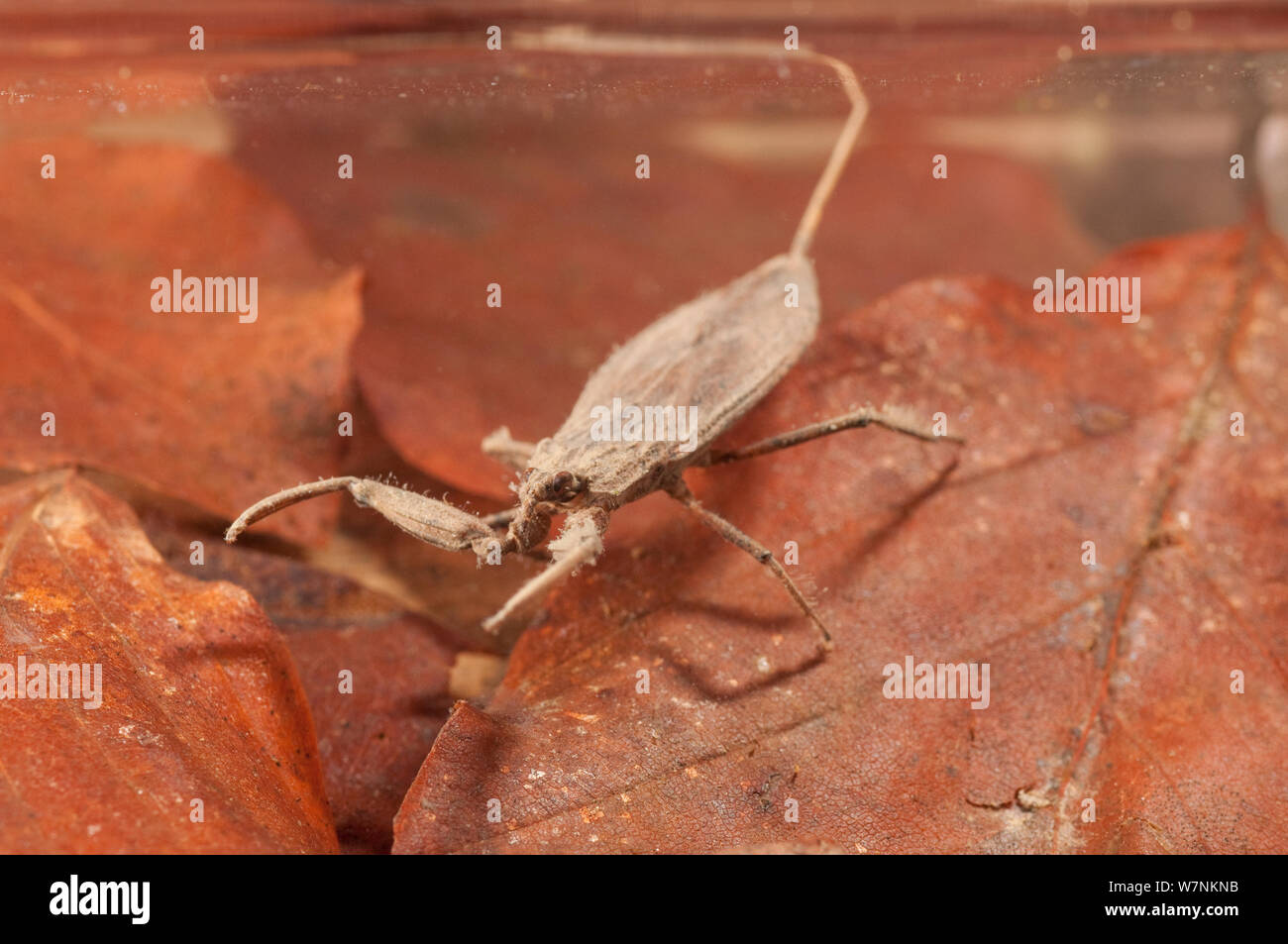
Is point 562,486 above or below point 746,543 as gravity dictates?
above

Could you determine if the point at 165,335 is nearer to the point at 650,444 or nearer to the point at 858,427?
the point at 650,444

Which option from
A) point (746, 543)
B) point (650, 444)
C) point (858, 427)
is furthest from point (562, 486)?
point (858, 427)

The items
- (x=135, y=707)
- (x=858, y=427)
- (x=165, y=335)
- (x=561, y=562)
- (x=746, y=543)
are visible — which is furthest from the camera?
(x=165, y=335)

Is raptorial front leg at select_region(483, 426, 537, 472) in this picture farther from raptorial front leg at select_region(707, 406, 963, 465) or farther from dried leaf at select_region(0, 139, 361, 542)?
raptorial front leg at select_region(707, 406, 963, 465)

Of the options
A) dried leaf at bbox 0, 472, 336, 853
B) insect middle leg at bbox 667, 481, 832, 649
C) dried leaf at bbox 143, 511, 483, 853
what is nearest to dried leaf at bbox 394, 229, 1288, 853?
insect middle leg at bbox 667, 481, 832, 649

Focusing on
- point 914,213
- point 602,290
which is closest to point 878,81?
point 914,213

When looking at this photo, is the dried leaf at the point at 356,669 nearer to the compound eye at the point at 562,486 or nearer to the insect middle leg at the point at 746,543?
the compound eye at the point at 562,486
